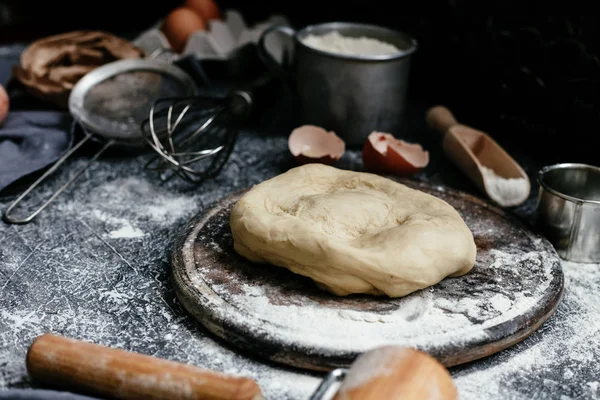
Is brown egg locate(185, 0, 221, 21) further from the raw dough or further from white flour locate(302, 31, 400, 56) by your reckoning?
the raw dough

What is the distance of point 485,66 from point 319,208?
0.89 m

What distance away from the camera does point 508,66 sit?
167 centimetres

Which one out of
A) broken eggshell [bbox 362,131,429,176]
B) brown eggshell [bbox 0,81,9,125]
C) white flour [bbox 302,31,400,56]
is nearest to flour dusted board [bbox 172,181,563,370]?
broken eggshell [bbox 362,131,429,176]

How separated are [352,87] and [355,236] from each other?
621mm

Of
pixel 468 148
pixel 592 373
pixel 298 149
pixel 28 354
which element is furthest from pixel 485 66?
pixel 28 354

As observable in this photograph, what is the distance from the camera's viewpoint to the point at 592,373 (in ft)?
3.12

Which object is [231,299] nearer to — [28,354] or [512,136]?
[28,354]

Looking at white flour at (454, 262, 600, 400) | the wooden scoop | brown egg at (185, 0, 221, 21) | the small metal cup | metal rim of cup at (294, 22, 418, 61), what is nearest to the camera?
white flour at (454, 262, 600, 400)

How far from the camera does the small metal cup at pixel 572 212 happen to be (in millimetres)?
1195

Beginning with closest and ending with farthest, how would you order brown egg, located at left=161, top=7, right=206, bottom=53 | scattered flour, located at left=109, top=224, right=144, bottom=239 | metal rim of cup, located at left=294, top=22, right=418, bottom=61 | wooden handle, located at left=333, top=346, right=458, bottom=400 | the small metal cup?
wooden handle, located at left=333, top=346, right=458, bottom=400, the small metal cup, scattered flour, located at left=109, top=224, right=144, bottom=239, metal rim of cup, located at left=294, top=22, right=418, bottom=61, brown egg, located at left=161, top=7, right=206, bottom=53

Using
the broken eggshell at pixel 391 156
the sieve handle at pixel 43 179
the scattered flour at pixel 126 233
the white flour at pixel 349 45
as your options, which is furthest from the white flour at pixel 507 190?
the sieve handle at pixel 43 179

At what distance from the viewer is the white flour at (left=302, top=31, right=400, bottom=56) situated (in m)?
1.67

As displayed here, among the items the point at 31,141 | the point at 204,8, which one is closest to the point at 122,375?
the point at 31,141

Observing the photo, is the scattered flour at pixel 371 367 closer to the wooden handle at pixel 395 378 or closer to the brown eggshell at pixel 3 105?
the wooden handle at pixel 395 378
